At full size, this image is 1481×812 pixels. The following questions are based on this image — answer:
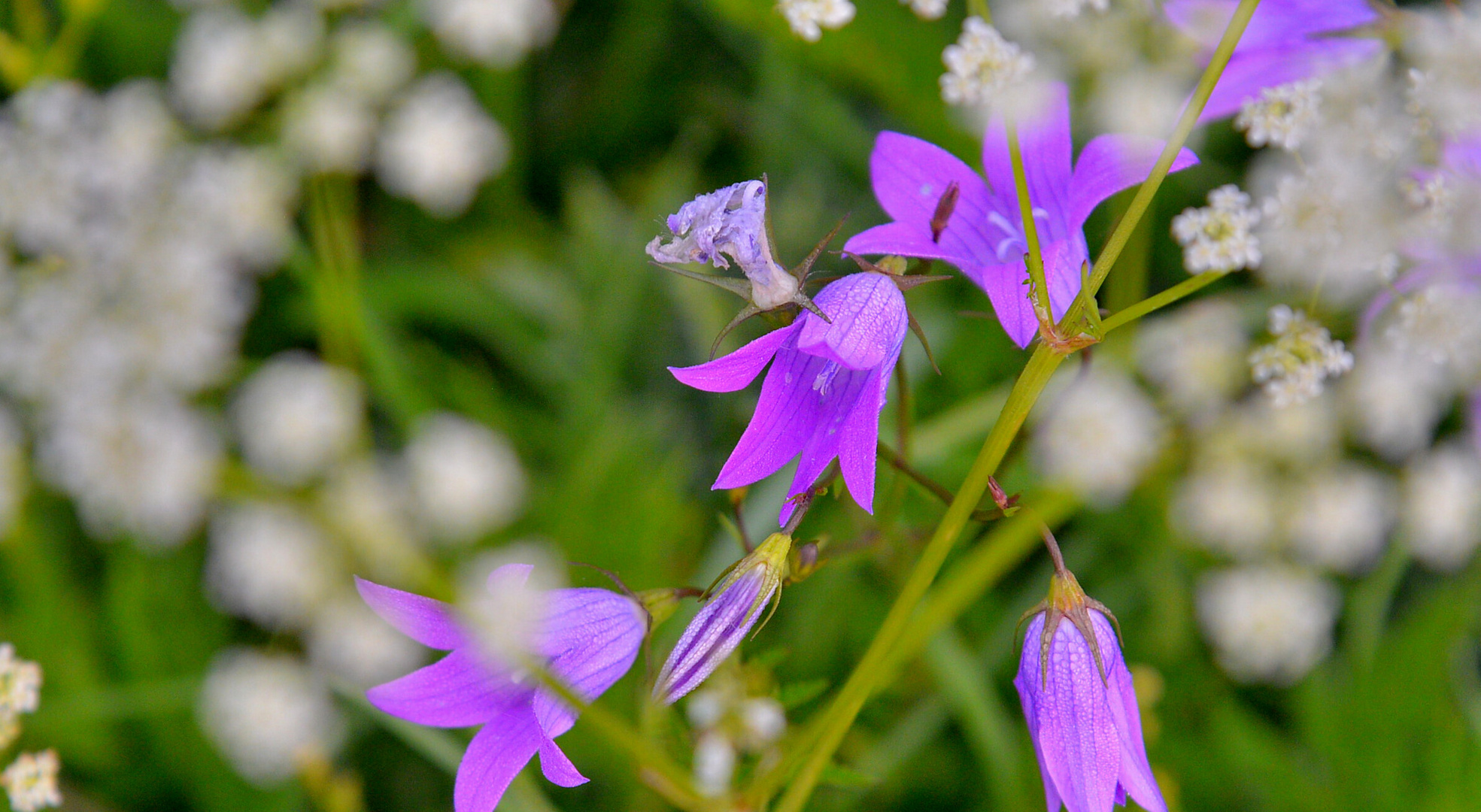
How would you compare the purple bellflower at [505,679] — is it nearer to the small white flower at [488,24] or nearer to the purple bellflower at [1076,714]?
the purple bellflower at [1076,714]

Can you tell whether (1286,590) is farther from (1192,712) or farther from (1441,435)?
(1441,435)

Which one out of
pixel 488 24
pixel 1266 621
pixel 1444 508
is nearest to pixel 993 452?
pixel 1266 621

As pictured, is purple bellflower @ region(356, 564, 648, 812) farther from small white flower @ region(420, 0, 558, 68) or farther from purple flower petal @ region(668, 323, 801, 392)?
small white flower @ region(420, 0, 558, 68)

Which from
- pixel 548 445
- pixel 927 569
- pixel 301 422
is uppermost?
pixel 927 569

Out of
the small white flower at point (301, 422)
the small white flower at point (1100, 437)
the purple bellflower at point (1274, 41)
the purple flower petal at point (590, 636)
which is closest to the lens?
the purple flower petal at point (590, 636)

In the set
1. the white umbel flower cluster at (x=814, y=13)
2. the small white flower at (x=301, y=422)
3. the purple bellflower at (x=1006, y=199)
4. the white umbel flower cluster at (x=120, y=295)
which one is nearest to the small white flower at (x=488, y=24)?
the white umbel flower cluster at (x=120, y=295)

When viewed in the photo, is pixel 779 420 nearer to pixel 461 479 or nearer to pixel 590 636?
pixel 590 636

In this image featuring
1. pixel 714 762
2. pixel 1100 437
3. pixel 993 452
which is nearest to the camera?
pixel 993 452

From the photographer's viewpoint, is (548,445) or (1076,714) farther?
(548,445)
